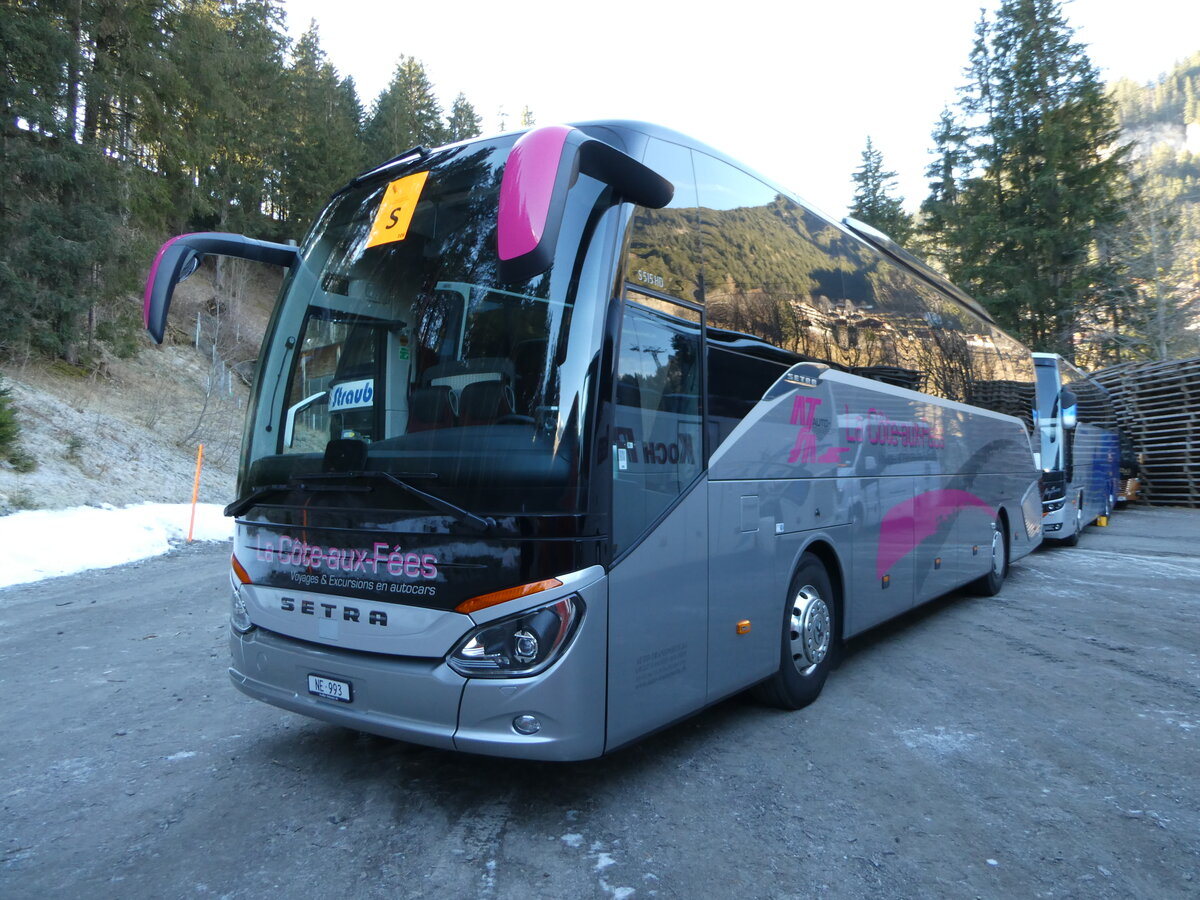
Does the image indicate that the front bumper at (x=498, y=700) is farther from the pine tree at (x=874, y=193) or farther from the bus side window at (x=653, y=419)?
the pine tree at (x=874, y=193)

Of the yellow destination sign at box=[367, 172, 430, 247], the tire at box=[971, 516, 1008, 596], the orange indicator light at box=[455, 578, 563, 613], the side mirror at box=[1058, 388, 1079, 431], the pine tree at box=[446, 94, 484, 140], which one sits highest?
the pine tree at box=[446, 94, 484, 140]

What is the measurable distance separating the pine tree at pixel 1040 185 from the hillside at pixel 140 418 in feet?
95.0

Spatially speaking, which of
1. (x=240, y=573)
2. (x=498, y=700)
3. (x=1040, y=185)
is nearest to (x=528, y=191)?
(x=498, y=700)

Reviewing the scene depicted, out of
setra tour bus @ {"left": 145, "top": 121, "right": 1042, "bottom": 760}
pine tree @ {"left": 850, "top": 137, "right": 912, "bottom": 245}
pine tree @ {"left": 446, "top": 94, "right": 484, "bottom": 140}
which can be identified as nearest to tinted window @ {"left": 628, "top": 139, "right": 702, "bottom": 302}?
setra tour bus @ {"left": 145, "top": 121, "right": 1042, "bottom": 760}

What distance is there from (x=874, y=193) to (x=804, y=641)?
165ft

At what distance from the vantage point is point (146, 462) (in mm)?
18328

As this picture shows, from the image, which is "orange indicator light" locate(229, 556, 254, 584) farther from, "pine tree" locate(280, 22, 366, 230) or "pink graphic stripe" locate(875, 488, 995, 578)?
"pine tree" locate(280, 22, 366, 230)

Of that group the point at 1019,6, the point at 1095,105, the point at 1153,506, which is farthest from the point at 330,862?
the point at 1019,6

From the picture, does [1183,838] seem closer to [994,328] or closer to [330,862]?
[330,862]

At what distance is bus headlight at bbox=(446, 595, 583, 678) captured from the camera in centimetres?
A: 329

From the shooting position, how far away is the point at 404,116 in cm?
4794

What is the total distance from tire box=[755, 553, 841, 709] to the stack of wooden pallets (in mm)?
20240

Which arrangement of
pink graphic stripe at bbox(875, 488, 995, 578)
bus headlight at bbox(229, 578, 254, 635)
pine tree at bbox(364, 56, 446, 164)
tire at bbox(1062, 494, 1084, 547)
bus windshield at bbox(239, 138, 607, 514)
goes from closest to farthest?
bus windshield at bbox(239, 138, 607, 514)
bus headlight at bbox(229, 578, 254, 635)
pink graphic stripe at bbox(875, 488, 995, 578)
tire at bbox(1062, 494, 1084, 547)
pine tree at bbox(364, 56, 446, 164)

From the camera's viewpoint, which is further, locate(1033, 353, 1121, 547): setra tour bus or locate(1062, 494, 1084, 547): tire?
locate(1062, 494, 1084, 547): tire
